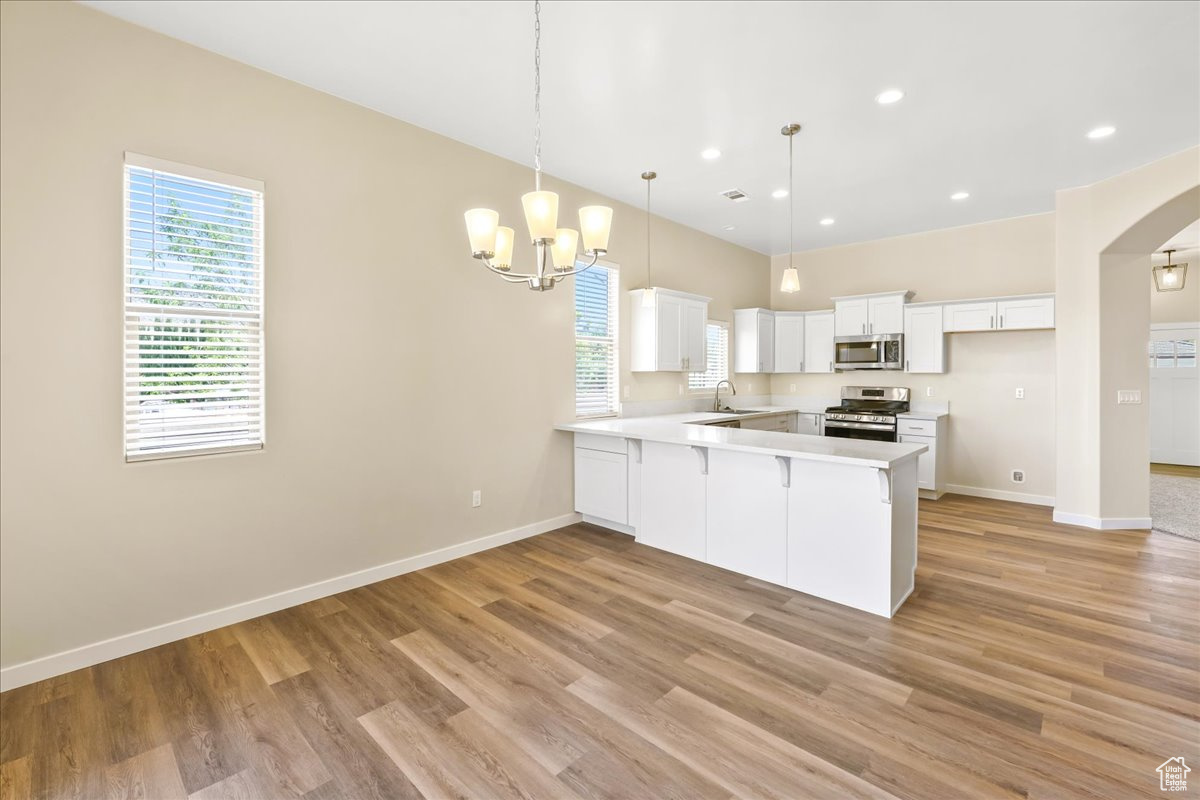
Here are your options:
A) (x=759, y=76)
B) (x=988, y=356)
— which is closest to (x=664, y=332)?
(x=759, y=76)

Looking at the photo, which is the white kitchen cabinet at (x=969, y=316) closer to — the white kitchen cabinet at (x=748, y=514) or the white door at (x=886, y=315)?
the white door at (x=886, y=315)

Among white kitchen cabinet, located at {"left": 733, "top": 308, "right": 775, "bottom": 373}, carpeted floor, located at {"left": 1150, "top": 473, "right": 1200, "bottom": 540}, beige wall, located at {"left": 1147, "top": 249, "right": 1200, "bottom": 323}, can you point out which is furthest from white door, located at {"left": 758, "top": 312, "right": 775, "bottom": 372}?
beige wall, located at {"left": 1147, "top": 249, "right": 1200, "bottom": 323}

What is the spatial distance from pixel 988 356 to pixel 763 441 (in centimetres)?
394

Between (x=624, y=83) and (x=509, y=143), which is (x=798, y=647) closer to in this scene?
(x=624, y=83)

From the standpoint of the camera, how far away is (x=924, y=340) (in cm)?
590

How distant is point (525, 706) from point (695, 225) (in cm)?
512

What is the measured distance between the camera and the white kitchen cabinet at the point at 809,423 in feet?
21.9

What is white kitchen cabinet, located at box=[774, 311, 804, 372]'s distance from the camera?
6910 millimetres

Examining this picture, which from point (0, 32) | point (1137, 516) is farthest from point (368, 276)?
point (1137, 516)

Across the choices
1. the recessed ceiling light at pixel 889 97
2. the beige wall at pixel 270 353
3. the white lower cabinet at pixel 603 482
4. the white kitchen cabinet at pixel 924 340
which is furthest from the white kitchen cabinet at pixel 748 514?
the white kitchen cabinet at pixel 924 340

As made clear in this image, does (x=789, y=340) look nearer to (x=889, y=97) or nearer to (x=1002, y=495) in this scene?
(x=1002, y=495)

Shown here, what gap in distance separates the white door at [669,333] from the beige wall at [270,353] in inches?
41.1

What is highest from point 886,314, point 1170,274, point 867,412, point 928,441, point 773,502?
point 1170,274

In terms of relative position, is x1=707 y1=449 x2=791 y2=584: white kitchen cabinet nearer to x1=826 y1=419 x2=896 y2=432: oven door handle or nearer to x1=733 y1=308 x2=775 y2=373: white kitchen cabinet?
x1=826 y1=419 x2=896 y2=432: oven door handle
